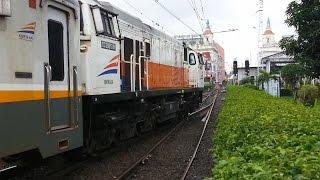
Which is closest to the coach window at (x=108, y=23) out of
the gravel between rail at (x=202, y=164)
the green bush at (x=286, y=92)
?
the gravel between rail at (x=202, y=164)

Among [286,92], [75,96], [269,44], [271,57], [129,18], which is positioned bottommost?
[286,92]

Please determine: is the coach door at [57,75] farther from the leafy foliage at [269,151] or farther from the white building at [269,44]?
the white building at [269,44]

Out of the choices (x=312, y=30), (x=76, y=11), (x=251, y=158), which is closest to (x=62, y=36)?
(x=76, y=11)

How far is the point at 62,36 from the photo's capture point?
8.95m

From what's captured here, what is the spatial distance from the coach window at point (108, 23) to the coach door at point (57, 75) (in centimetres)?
240

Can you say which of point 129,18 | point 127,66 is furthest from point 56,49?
point 129,18

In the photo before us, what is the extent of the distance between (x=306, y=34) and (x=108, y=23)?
9810 millimetres

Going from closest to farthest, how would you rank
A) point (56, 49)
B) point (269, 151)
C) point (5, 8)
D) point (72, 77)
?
point (269, 151) < point (5, 8) < point (56, 49) < point (72, 77)

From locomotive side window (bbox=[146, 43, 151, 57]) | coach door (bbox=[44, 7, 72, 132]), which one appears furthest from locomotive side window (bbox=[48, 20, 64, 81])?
locomotive side window (bbox=[146, 43, 151, 57])

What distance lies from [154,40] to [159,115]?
8.76ft

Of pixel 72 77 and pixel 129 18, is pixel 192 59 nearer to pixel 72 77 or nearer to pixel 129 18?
pixel 129 18

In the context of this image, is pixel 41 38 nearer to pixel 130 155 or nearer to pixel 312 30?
pixel 130 155

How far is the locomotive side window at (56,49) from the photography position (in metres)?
8.58

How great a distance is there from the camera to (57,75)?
28.7 feet
